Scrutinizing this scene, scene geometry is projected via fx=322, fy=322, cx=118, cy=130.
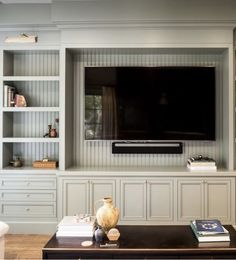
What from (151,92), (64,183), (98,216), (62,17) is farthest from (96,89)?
(98,216)

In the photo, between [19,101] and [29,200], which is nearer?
[29,200]

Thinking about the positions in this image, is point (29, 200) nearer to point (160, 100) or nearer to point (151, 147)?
point (151, 147)

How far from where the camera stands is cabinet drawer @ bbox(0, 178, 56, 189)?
3.95 m

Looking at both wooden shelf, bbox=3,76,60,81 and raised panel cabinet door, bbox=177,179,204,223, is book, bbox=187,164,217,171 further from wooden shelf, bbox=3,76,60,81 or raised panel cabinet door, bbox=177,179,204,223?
wooden shelf, bbox=3,76,60,81

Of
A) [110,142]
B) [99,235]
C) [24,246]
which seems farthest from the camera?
[110,142]

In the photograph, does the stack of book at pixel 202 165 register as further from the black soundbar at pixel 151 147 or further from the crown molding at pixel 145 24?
the crown molding at pixel 145 24

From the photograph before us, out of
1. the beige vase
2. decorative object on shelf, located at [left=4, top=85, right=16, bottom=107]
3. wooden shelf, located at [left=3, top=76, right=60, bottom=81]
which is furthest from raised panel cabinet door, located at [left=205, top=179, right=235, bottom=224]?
decorative object on shelf, located at [left=4, top=85, right=16, bottom=107]

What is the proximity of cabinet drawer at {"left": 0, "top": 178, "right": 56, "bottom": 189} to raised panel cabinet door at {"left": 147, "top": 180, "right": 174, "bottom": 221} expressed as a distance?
46.6 inches

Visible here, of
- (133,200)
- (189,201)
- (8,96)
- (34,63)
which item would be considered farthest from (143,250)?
(34,63)

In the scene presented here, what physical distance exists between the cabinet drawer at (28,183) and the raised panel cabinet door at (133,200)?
34.4 inches

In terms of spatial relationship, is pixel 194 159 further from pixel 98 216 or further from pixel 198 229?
pixel 98 216

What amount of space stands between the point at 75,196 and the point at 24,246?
2.56 feet

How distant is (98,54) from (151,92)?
88 cm

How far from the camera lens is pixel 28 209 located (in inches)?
157
